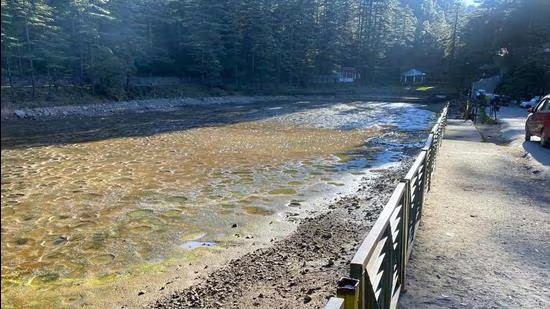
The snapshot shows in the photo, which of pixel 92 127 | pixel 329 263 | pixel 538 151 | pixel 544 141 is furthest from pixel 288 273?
pixel 92 127

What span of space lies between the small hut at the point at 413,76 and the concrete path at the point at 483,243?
2673 inches

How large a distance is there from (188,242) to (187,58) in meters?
55.4

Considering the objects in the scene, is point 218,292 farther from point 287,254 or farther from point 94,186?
point 94,186

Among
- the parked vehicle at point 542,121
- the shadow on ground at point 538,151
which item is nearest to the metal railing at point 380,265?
the shadow on ground at point 538,151

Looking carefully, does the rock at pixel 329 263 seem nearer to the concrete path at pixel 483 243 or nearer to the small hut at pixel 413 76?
the concrete path at pixel 483 243

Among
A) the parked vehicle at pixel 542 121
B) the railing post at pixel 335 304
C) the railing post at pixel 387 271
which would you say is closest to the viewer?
the railing post at pixel 335 304

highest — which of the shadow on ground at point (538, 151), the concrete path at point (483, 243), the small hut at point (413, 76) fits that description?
the small hut at point (413, 76)

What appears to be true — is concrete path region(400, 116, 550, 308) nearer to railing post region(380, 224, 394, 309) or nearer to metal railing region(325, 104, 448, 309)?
metal railing region(325, 104, 448, 309)

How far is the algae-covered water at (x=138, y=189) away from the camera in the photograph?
6535 millimetres

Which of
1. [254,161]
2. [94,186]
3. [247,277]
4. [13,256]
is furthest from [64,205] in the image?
[254,161]

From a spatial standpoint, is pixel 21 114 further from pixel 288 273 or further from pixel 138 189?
pixel 288 273

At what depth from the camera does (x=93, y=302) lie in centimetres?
539

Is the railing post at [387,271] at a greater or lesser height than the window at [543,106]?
lesser

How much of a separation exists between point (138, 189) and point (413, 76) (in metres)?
72.9
